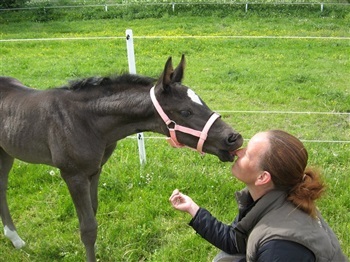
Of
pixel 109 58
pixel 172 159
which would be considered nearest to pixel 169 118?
pixel 172 159

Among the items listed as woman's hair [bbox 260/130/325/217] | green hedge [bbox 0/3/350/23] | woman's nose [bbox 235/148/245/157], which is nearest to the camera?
woman's hair [bbox 260/130/325/217]

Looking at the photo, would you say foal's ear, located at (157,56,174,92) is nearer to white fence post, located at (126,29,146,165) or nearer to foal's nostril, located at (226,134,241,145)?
foal's nostril, located at (226,134,241,145)

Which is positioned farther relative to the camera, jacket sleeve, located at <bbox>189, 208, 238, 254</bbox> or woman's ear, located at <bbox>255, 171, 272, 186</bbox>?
jacket sleeve, located at <bbox>189, 208, 238, 254</bbox>

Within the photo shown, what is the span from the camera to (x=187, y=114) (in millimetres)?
2480

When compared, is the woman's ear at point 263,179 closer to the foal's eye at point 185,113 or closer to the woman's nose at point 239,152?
the woman's nose at point 239,152

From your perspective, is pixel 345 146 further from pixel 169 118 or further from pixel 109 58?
pixel 109 58

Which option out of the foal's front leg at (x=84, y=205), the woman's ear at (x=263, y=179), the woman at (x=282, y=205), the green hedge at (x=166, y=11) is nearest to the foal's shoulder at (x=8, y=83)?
the foal's front leg at (x=84, y=205)

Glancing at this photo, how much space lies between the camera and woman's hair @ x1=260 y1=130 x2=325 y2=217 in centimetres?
184

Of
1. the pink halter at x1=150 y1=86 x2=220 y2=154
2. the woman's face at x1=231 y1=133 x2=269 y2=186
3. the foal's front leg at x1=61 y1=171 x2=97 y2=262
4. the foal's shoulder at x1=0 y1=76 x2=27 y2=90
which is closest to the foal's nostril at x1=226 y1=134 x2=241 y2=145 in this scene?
the pink halter at x1=150 y1=86 x2=220 y2=154

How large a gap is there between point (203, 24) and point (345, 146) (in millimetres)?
10727

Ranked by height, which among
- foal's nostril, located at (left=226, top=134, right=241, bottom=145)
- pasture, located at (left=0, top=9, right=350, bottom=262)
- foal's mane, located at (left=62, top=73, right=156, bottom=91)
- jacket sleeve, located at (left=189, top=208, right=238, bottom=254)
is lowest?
pasture, located at (left=0, top=9, right=350, bottom=262)

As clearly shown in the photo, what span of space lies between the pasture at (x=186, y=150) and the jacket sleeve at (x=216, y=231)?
868 mm

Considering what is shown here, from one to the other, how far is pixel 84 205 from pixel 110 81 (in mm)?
919

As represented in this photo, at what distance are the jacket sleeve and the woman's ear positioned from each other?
0.61m
